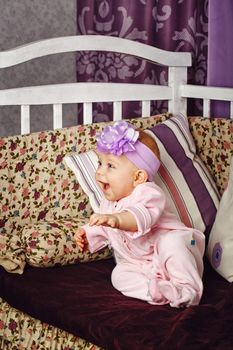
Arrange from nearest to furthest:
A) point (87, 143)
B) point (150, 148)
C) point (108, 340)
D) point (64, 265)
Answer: point (108, 340)
point (150, 148)
point (64, 265)
point (87, 143)

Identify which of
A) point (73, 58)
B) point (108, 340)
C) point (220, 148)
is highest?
point (73, 58)

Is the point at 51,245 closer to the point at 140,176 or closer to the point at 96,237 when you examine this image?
the point at 96,237

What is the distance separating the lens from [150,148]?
2.01 meters

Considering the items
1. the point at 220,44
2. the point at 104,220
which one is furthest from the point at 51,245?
the point at 220,44

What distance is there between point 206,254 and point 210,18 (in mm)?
815

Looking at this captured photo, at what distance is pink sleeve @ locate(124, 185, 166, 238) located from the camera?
1.90 metres

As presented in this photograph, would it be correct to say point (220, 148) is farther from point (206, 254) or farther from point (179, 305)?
point (179, 305)

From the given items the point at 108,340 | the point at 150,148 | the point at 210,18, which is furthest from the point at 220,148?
the point at 108,340

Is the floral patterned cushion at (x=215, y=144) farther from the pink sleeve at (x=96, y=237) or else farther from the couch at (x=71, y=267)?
the pink sleeve at (x=96, y=237)

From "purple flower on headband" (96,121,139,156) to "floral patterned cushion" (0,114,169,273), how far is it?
318 millimetres

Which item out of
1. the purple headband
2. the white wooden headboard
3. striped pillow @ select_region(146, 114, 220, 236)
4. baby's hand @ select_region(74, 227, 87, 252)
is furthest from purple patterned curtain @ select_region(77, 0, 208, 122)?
baby's hand @ select_region(74, 227, 87, 252)

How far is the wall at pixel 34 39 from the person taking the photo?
3100mm

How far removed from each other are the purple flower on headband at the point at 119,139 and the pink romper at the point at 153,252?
0.34 ft

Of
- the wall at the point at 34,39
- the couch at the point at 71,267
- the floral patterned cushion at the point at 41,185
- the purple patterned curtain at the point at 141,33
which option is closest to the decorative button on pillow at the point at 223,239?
the couch at the point at 71,267
